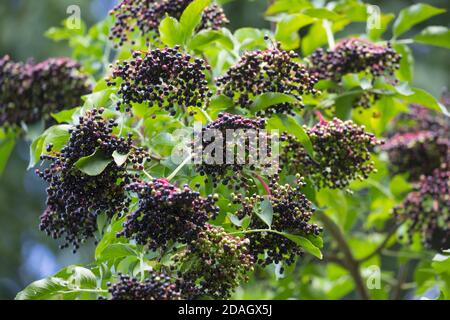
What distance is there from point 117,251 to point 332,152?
888 millimetres

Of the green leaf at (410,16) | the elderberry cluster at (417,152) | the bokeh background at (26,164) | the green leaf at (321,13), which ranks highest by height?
the bokeh background at (26,164)

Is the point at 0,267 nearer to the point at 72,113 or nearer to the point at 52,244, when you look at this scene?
the point at 52,244

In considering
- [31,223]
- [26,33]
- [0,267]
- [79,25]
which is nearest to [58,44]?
[26,33]

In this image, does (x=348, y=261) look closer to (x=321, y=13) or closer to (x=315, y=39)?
(x=315, y=39)

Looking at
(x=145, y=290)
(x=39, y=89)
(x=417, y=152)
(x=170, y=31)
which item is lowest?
(x=145, y=290)

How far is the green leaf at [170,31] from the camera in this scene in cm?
278

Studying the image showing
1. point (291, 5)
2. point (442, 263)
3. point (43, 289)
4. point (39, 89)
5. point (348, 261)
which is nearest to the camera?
point (43, 289)

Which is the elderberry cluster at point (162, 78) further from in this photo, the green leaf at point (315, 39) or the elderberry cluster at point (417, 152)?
the elderberry cluster at point (417, 152)

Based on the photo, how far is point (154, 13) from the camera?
3.10m

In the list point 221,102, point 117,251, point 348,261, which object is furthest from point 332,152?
point 348,261

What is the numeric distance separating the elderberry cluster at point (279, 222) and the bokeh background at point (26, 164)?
6.87m

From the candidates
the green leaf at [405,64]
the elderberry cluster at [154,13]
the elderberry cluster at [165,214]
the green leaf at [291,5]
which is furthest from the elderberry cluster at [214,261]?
the green leaf at [405,64]

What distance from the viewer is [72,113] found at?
2.97 meters

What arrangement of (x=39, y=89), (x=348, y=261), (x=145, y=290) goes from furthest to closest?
(x=348, y=261), (x=39, y=89), (x=145, y=290)
